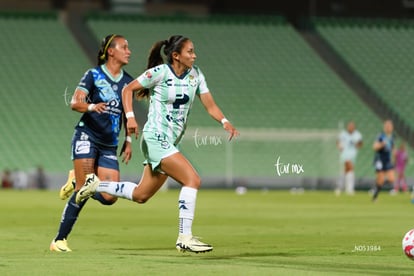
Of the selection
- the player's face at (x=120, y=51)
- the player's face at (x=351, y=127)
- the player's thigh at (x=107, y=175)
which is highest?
the player's face at (x=351, y=127)

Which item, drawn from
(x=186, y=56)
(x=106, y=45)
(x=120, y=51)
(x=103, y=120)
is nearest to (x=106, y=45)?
(x=106, y=45)

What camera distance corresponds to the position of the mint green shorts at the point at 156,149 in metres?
11.3

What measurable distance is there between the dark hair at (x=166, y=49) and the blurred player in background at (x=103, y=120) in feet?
2.07

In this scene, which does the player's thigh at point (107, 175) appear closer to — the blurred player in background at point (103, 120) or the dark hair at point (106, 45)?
the blurred player in background at point (103, 120)

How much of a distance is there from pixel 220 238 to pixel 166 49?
3884mm

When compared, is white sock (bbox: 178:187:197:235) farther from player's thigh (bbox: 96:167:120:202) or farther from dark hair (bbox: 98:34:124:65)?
dark hair (bbox: 98:34:124:65)

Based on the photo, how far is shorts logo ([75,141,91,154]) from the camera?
12312 millimetres

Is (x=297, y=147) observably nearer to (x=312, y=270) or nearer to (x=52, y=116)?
(x=52, y=116)

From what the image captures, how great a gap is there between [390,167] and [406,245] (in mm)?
19893

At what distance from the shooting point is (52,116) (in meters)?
36.4

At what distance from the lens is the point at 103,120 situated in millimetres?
12422

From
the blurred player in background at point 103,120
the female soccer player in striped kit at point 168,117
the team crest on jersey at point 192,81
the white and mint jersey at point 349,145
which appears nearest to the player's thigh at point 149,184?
the female soccer player in striped kit at point 168,117

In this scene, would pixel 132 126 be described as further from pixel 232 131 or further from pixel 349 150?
pixel 349 150

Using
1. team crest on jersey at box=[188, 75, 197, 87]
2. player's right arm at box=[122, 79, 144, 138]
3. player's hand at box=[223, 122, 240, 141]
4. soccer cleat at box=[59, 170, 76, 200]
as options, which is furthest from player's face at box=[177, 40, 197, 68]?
soccer cleat at box=[59, 170, 76, 200]
